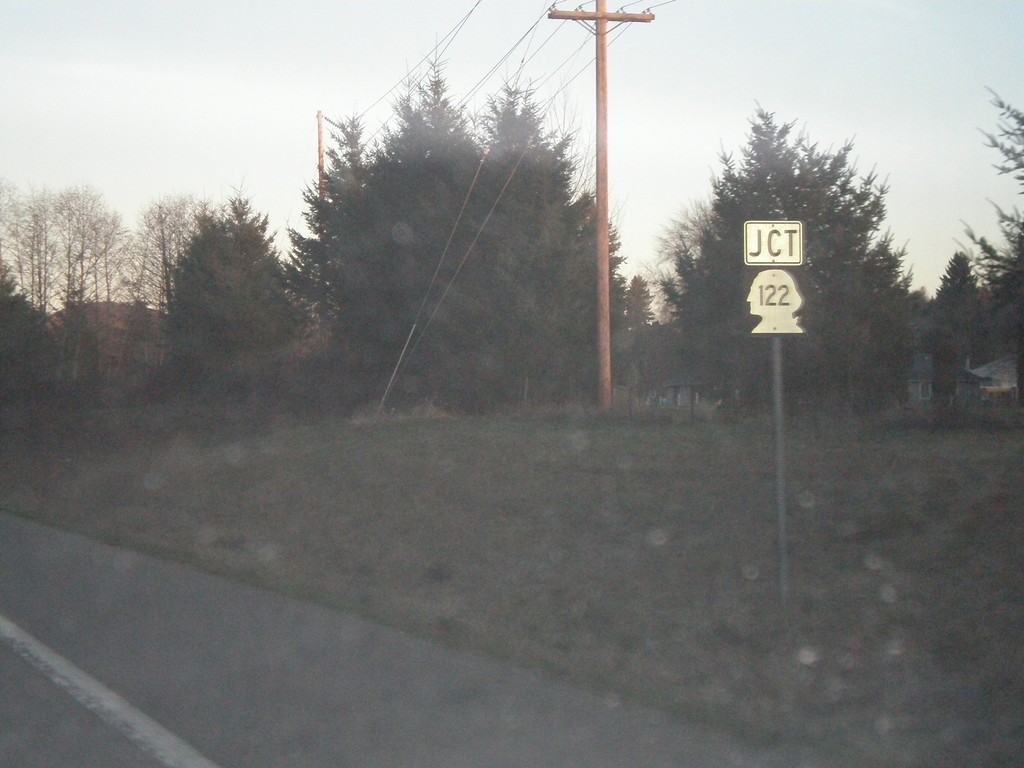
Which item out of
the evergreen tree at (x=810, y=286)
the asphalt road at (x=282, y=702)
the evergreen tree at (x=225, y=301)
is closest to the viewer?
the asphalt road at (x=282, y=702)

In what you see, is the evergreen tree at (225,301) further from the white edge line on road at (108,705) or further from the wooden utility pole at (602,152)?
the white edge line on road at (108,705)

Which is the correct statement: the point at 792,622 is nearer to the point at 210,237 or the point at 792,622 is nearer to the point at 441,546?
the point at 441,546

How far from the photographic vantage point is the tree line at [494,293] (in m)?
26.6

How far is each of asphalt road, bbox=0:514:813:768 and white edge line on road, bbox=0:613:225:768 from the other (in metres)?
0.01

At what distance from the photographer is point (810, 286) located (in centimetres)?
2658

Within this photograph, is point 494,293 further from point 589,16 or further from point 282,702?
Answer: point 282,702

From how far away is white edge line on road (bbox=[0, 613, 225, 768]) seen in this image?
6.07 m

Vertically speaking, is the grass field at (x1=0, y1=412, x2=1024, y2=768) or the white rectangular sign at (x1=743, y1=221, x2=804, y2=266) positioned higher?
the white rectangular sign at (x1=743, y1=221, x2=804, y2=266)

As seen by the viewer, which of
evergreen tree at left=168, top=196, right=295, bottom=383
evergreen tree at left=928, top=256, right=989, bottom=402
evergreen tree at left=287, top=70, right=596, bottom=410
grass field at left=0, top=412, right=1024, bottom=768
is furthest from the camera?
evergreen tree at left=168, top=196, right=295, bottom=383

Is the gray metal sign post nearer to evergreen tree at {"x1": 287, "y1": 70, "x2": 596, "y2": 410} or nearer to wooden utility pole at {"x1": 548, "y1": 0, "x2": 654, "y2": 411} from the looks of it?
wooden utility pole at {"x1": 548, "y1": 0, "x2": 654, "y2": 411}

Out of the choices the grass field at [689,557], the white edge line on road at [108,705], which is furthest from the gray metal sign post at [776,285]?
the white edge line on road at [108,705]

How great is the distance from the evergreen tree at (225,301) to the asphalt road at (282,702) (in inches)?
1518

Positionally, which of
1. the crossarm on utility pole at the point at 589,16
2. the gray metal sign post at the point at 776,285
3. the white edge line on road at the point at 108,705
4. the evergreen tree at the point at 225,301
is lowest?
the white edge line on road at the point at 108,705

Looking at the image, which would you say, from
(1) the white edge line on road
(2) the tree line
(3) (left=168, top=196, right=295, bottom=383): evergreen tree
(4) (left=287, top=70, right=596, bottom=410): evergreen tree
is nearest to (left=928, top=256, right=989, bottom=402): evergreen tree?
(2) the tree line
